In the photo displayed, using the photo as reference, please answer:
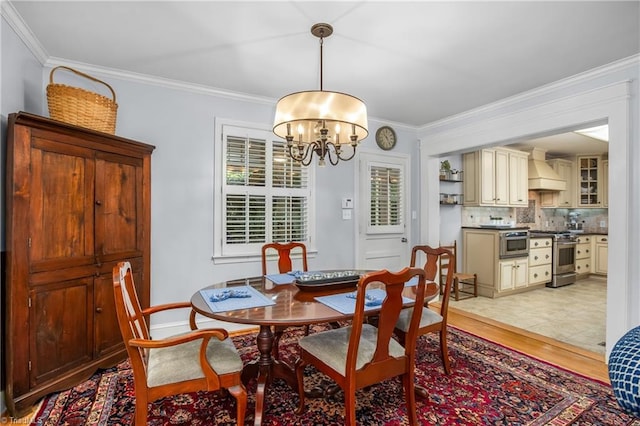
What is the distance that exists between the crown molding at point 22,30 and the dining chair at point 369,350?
2683 mm

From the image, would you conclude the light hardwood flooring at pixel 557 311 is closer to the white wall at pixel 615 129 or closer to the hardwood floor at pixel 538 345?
the hardwood floor at pixel 538 345

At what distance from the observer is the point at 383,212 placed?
14.3 ft

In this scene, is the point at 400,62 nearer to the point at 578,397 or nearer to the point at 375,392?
the point at 375,392

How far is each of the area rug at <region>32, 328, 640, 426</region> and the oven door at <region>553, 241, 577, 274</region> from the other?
12.0 feet

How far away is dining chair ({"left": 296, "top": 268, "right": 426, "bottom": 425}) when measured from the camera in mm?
1528

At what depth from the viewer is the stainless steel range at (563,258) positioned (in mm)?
5480

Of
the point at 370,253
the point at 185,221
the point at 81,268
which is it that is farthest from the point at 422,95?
the point at 81,268

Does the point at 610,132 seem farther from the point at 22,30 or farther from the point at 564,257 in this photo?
the point at 22,30

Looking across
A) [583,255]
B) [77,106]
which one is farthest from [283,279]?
[583,255]

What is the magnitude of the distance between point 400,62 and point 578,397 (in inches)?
108

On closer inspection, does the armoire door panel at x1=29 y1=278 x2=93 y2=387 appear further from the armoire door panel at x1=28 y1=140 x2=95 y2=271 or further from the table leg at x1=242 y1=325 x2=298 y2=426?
the table leg at x1=242 y1=325 x2=298 y2=426

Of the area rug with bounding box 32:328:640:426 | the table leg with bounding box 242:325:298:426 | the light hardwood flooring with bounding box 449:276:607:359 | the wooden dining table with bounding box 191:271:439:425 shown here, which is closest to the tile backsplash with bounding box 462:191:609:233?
the light hardwood flooring with bounding box 449:276:607:359

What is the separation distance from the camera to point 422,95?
343 cm

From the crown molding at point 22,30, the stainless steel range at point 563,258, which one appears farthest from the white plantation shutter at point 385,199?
the crown molding at point 22,30
